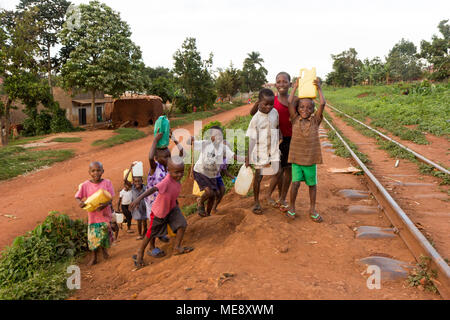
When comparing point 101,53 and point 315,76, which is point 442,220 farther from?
point 101,53

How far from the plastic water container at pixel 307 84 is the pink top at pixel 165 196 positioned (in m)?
1.97

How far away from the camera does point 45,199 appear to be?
7598 millimetres

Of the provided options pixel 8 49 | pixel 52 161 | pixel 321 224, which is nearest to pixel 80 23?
pixel 8 49

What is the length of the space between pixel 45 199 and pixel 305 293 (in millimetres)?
7157

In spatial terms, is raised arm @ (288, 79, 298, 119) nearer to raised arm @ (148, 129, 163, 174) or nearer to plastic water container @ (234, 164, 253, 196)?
plastic water container @ (234, 164, 253, 196)

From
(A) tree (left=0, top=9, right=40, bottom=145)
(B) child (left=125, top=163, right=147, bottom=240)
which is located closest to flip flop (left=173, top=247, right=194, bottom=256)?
(B) child (left=125, top=163, right=147, bottom=240)

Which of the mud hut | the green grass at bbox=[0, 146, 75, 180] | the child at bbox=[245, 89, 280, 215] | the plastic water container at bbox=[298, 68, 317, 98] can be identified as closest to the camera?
the plastic water container at bbox=[298, 68, 317, 98]

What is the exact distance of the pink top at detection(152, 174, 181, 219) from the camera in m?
3.73

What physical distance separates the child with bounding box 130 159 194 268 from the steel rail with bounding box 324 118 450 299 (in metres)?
2.50

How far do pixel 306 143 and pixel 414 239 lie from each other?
63.0 inches

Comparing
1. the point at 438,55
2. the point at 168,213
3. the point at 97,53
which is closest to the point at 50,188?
the point at 168,213

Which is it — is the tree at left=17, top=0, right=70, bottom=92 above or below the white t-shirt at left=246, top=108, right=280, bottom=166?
above

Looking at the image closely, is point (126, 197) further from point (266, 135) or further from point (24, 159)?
point (24, 159)

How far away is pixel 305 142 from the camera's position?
3.98 metres
